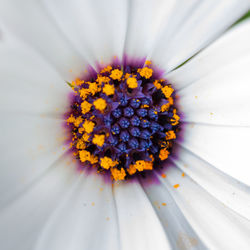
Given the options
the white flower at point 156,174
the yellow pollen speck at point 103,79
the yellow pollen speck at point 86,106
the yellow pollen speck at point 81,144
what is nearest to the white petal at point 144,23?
the white flower at point 156,174

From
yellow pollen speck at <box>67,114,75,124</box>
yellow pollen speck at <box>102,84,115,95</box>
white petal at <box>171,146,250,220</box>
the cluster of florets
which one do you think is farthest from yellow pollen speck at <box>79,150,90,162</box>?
white petal at <box>171,146,250,220</box>

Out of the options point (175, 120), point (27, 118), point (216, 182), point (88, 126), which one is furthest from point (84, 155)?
point (216, 182)

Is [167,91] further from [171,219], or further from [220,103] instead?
[171,219]

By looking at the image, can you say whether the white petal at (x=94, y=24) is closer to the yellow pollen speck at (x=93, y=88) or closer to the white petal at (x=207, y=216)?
the yellow pollen speck at (x=93, y=88)

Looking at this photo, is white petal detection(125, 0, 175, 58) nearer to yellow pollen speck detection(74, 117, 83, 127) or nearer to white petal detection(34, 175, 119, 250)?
yellow pollen speck detection(74, 117, 83, 127)

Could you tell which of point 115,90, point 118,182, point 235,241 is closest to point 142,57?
point 115,90

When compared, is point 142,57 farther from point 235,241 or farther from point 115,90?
point 235,241
